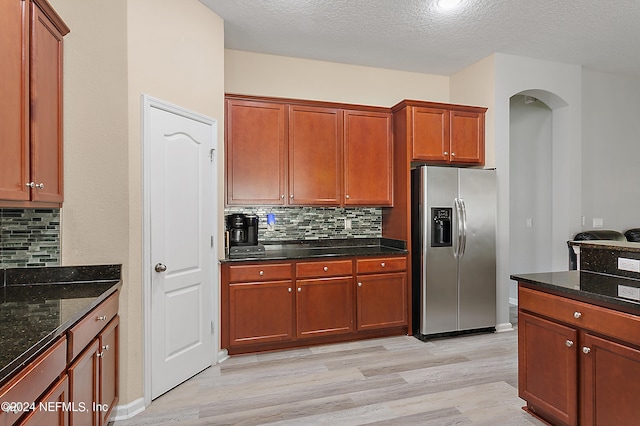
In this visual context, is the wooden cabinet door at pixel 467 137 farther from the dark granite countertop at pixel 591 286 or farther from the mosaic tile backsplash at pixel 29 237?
the mosaic tile backsplash at pixel 29 237

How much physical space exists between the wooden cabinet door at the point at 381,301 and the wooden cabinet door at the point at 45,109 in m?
2.65

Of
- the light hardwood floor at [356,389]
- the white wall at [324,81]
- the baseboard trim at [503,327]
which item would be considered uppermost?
the white wall at [324,81]

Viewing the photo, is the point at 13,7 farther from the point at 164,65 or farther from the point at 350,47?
the point at 350,47

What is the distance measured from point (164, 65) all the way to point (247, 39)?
1.34m

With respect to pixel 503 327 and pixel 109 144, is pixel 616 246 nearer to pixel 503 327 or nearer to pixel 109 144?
pixel 503 327

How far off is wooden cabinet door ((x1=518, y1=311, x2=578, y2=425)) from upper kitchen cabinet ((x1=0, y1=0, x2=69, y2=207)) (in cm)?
292

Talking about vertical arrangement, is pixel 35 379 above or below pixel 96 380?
above

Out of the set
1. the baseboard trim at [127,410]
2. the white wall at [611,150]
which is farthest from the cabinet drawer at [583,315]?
the white wall at [611,150]

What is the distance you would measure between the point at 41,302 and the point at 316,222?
2735 millimetres

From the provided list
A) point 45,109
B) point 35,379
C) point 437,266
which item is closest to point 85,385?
point 35,379

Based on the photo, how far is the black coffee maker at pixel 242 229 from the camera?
354 cm

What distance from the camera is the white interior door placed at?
8.20ft

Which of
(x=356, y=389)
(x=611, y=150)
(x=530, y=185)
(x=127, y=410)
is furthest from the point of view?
(x=530, y=185)

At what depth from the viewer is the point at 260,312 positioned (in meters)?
3.32
